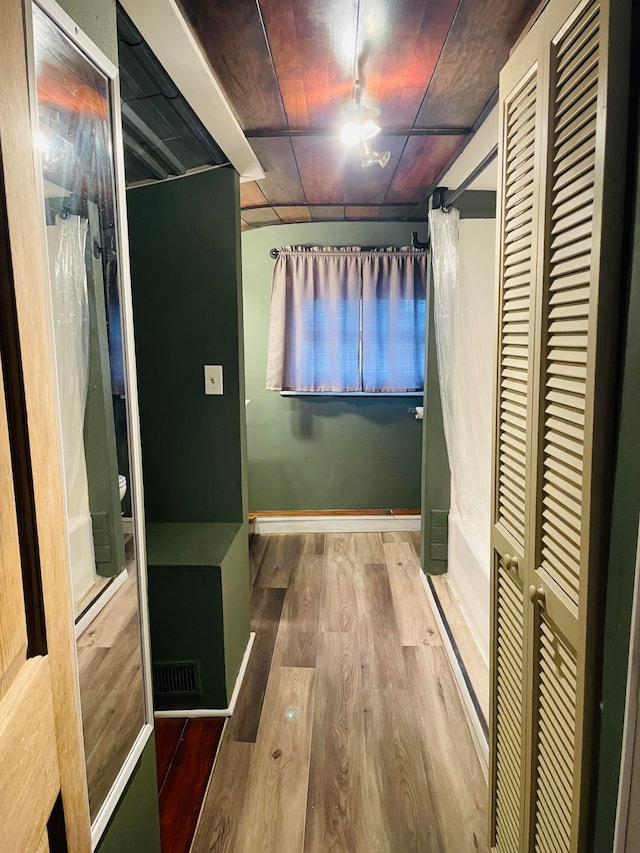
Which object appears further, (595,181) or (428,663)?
(428,663)

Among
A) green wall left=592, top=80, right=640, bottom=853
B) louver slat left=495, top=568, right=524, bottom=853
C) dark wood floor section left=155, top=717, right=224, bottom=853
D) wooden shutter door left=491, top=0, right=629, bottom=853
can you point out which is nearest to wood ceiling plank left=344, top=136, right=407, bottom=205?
wooden shutter door left=491, top=0, right=629, bottom=853

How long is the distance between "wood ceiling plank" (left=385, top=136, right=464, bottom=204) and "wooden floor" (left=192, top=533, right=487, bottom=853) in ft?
7.35

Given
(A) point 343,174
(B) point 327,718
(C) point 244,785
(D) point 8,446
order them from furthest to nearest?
(A) point 343,174 < (B) point 327,718 < (C) point 244,785 < (D) point 8,446

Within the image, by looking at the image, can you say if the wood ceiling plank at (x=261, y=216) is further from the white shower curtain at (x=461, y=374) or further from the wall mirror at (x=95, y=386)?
the wall mirror at (x=95, y=386)

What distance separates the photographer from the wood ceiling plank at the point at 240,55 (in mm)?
1278

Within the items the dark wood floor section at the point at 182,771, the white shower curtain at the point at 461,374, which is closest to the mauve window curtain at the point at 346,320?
the white shower curtain at the point at 461,374

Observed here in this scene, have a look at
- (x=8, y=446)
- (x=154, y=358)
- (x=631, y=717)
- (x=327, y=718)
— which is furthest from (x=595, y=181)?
(x=327, y=718)

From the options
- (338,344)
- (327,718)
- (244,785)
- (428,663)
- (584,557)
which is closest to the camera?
(584,557)

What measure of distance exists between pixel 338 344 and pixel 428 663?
7.08ft

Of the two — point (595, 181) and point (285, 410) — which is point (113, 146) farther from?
point (285, 410)

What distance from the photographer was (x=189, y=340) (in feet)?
7.36

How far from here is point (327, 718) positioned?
205cm

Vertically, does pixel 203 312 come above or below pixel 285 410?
above

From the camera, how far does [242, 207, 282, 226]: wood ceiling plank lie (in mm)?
3282
